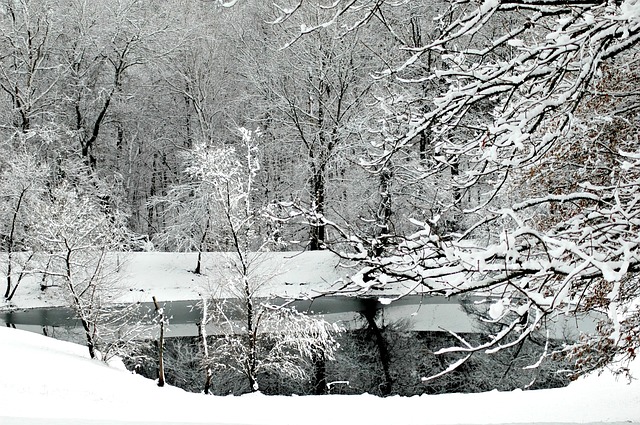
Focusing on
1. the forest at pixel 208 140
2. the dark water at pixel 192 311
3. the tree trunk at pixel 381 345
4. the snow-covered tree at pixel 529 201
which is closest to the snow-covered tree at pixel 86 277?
the forest at pixel 208 140

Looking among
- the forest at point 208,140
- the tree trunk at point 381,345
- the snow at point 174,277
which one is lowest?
the tree trunk at point 381,345

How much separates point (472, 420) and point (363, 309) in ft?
38.9

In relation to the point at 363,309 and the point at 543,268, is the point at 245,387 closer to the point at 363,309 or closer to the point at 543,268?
the point at 363,309

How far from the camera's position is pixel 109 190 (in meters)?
26.2

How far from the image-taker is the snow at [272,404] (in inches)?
296

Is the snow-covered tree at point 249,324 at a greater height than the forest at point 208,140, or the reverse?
the forest at point 208,140

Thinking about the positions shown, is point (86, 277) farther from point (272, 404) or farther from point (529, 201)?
point (529, 201)

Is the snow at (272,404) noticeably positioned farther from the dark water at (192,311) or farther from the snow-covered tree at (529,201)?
the dark water at (192,311)

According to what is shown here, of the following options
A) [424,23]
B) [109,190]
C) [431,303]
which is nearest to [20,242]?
[109,190]

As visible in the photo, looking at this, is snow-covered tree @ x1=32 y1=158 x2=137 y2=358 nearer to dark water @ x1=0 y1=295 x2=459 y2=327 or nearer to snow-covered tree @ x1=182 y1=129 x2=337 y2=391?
snow-covered tree @ x1=182 y1=129 x2=337 y2=391

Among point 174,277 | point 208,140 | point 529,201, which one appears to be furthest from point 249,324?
point 208,140

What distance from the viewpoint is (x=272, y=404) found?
376 inches

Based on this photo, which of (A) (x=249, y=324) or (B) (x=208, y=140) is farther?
(B) (x=208, y=140)

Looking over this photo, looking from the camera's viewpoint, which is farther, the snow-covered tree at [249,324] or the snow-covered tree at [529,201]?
the snow-covered tree at [249,324]
